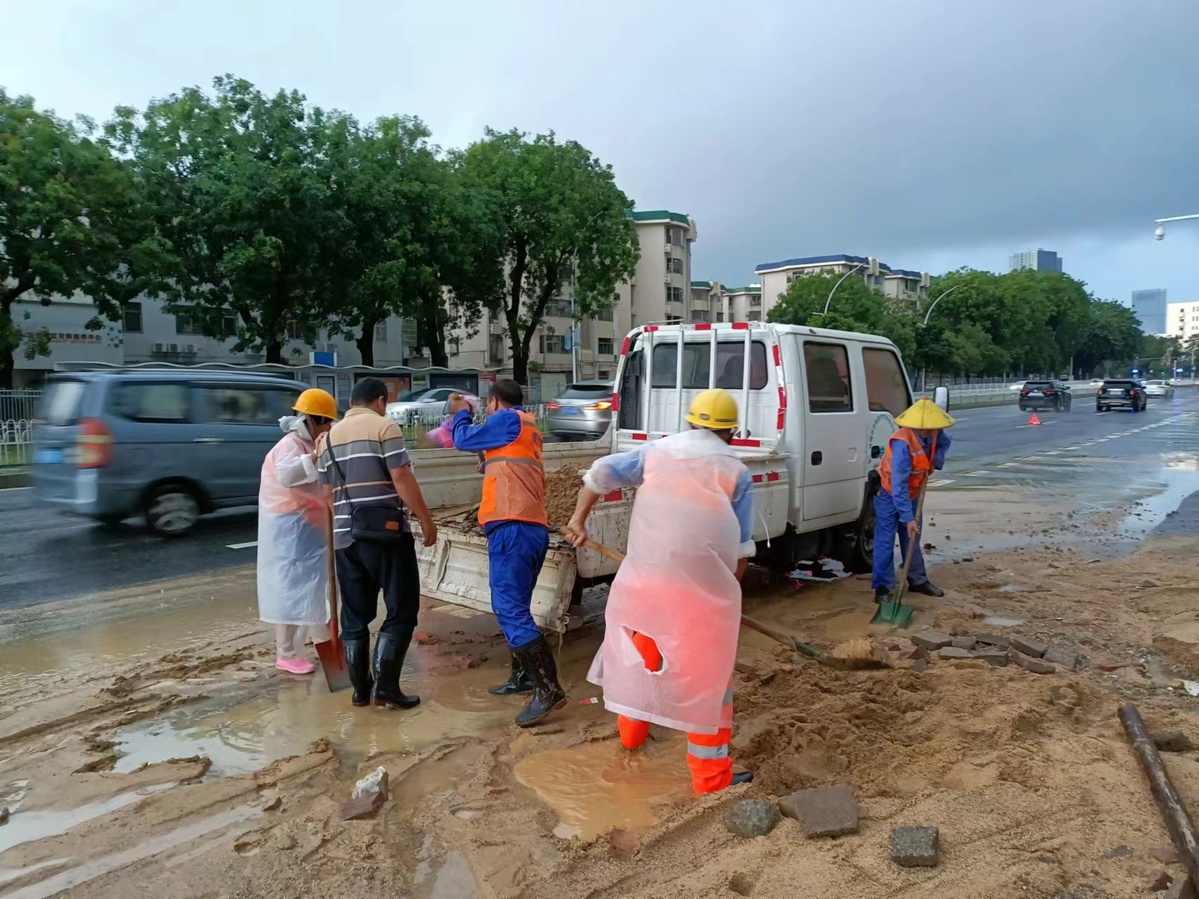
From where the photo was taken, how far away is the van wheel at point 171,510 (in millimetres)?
9125

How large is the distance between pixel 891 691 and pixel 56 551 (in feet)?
25.9

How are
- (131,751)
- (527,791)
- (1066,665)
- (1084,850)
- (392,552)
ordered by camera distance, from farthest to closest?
(1066,665) → (392,552) → (131,751) → (527,791) → (1084,850)

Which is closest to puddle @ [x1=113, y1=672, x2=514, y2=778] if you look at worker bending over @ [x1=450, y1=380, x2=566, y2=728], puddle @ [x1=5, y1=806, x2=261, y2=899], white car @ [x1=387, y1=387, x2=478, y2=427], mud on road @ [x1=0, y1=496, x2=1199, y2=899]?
mud on road @ [x1=0, y1=496, x2=1199, y2=899]

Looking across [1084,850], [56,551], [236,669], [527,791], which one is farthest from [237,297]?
[1084,850]

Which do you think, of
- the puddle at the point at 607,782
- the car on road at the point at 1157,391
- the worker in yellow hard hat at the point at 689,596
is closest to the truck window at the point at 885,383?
the worker in yellow hard hat at the point at 689,596

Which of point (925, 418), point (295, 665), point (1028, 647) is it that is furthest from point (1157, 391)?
point (295, 665)

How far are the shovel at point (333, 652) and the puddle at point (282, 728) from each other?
0.08 metres

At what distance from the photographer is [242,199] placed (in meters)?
22.8

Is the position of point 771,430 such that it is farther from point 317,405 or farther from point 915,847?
point 915,847

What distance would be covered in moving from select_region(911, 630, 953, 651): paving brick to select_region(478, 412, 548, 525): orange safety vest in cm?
250

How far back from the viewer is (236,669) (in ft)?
17.3

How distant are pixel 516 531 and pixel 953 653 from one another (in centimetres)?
270

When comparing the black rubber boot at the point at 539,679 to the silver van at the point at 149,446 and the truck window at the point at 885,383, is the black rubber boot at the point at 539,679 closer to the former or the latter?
the truck window at the point at 885,383

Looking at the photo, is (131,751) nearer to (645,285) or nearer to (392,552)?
(392,552)
